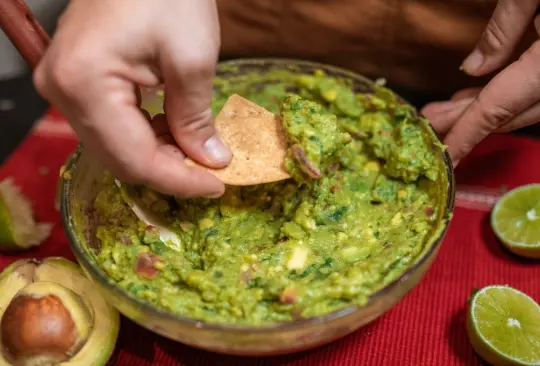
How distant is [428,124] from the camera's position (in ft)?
4.90

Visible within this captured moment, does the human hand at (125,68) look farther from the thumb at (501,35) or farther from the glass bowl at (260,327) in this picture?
the thumb at (501,35)

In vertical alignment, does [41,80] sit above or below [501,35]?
above

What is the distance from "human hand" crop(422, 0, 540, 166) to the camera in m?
1.42

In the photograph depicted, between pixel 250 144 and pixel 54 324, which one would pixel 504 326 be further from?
pixel 54 324

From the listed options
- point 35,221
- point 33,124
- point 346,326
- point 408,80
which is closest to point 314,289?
point 346,326

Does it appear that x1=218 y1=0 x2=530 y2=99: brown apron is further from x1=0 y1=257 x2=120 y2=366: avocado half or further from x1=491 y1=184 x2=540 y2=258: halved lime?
x1=0 y1=257 x2=120 y2=366: avocado half

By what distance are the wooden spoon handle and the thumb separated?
109cm

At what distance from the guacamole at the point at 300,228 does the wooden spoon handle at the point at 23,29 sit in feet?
1.29

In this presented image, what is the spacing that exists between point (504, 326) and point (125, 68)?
3.31ft

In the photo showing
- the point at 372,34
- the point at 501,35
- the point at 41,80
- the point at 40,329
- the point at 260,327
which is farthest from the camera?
the point at 372,34

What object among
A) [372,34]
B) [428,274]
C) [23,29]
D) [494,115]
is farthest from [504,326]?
[23,29]

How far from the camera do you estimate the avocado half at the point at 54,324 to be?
4.17 feet

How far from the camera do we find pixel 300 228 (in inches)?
55.2

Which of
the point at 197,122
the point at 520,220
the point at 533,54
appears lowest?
the point at 520,220
